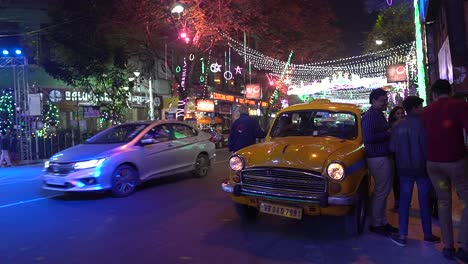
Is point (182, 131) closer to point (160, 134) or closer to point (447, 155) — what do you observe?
point (160, 134)

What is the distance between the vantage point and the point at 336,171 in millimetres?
5594

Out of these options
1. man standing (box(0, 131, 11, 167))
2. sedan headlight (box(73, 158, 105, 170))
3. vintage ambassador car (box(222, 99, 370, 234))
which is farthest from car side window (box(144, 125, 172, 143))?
man standing (box(0, 131, 11, 167))

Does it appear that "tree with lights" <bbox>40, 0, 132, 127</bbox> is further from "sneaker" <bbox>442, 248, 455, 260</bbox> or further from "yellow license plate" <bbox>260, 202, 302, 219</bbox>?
"sneaker" <bbox>442, 248, 455, 260</bbox>

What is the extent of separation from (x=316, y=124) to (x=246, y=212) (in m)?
1.82

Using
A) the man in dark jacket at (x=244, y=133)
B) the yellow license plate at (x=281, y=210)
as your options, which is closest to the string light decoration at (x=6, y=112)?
the man in dark jacket at (x=244, y=133)

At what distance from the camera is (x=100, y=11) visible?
23906mm

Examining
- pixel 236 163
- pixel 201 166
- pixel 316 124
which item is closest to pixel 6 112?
pixel 201 166

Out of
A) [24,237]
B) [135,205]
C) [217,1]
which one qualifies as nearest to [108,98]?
[217,1]

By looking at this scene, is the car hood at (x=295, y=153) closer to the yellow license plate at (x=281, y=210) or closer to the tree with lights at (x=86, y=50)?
the yellow license plate at (x=281, y=210)

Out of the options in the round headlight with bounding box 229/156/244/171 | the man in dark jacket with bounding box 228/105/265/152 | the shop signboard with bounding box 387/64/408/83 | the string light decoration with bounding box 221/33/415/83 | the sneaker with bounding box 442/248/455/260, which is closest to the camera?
the sneaker with bounding box 442/248/455/260

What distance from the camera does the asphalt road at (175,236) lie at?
5.32 m

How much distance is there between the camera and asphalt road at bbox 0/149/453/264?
17.5 feet

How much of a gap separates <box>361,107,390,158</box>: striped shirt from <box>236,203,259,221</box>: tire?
203 centimetres

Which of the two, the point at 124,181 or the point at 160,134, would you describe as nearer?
the point at 124,181
